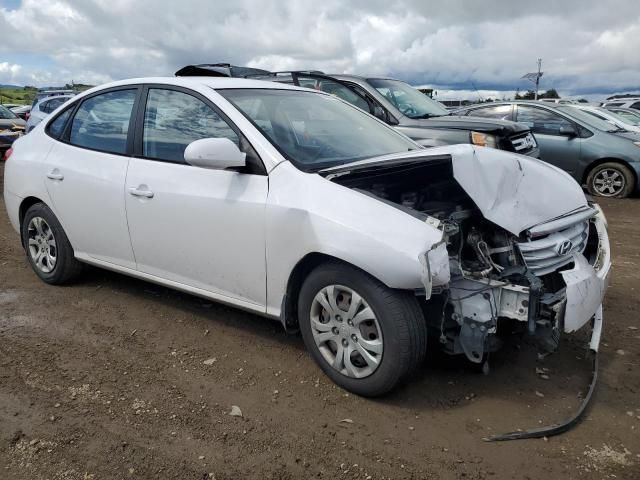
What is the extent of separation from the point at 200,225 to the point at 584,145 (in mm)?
8258

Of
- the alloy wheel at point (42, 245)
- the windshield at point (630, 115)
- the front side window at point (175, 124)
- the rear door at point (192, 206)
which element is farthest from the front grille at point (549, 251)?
the windshield at point (630, 115)

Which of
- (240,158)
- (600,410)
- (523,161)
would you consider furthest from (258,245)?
(600,410)

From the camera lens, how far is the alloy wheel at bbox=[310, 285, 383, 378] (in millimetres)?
2941

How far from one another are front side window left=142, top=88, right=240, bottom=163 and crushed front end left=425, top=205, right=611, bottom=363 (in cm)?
161

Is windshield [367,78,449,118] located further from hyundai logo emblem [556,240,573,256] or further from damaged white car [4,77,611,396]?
hyundai logo emblem [556,240,573,256]

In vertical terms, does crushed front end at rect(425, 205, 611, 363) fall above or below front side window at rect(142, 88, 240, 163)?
below

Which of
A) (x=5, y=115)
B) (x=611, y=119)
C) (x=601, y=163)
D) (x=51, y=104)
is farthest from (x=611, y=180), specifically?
(x=5, y=115)

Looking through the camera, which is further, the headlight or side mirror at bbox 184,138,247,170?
the headlight

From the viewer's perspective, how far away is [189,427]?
9.32 feet

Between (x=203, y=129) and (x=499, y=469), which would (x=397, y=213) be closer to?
(x=499, y=469)

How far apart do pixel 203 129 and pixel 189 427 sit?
6.15 feet

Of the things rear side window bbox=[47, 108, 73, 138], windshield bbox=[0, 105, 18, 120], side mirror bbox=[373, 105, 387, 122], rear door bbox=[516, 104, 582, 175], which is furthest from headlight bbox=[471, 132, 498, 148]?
windshield bbox=[0, 105, 18, 120]

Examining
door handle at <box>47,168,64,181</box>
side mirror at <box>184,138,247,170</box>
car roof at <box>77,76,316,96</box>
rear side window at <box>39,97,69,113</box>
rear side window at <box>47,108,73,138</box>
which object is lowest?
A: door handle at <box>47,168,64,181</box>

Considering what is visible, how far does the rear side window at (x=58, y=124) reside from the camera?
465 cm
